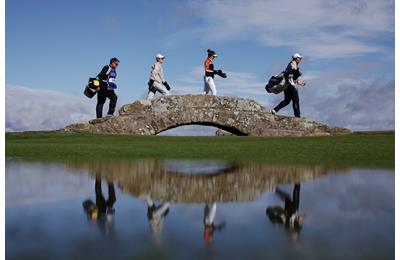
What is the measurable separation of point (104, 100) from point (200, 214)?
19.8m

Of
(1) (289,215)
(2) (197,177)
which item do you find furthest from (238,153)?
(1) (289,215)

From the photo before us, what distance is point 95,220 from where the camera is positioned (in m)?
4.59

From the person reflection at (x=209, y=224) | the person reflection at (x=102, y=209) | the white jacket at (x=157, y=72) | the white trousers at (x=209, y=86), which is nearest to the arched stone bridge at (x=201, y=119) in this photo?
the white trousers at (x=209, y=86)

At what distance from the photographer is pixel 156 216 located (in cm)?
477

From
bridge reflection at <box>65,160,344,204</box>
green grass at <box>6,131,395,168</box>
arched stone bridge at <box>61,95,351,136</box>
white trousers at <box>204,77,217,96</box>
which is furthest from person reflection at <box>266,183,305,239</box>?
white trousers at <box>204,77,217,96</box>

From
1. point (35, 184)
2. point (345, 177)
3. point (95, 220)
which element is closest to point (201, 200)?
point (95, 220)

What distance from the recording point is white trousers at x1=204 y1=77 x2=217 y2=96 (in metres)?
24.9

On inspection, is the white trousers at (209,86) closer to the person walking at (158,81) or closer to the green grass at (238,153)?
the person walking at (158,81)

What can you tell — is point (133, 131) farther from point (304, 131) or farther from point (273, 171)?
point (273, 171)

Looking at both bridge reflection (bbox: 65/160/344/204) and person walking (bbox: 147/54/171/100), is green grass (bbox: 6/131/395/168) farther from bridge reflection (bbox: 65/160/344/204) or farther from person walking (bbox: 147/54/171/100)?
person walking (bbox: 147/54/171/100)

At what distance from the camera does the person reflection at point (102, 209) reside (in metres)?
4.44

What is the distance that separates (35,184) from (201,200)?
2.72 metres

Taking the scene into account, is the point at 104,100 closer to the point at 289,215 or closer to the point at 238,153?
the point at 238,153

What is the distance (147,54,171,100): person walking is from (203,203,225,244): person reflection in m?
19.8
